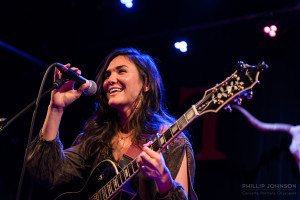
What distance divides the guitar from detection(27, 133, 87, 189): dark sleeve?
18 centimetres

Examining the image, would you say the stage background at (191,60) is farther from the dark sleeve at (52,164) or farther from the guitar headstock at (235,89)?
the guitar headstock at (235,89)

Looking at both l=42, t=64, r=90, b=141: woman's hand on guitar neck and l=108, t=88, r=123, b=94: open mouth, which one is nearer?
l=42, t=64, r=90, b=141: woman's hand on guitar neck

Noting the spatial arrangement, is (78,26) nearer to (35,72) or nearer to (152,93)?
(35,72)

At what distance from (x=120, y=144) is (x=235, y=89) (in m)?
1.10

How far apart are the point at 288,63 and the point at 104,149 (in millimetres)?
3043

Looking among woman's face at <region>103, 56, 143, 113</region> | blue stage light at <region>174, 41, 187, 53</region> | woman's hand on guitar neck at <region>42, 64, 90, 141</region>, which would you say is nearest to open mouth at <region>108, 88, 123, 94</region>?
woman's face at <region>103, 56, 143, 113</region>

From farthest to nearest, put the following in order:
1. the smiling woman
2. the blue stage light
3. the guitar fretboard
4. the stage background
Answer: the blue stage light, the stage background, the smiling woman, the guitar fretboard

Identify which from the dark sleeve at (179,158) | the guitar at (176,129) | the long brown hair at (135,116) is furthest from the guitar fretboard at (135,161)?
the long brown hair at (135,116)

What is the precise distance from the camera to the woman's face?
2.62 meters

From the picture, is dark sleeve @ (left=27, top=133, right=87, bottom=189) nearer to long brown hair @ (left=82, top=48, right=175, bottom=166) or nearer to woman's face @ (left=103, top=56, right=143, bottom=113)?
long brown hair @ (left=82, top=48, right=175, bottom=166)

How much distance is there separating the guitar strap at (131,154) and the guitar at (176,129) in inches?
2.2

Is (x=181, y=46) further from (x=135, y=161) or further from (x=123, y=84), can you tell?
(x=135, y=161)

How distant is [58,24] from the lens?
5539 millimetres

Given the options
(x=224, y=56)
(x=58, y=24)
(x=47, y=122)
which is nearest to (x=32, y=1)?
(x=58, y=24)
